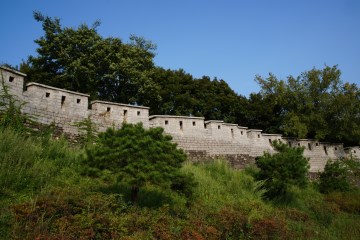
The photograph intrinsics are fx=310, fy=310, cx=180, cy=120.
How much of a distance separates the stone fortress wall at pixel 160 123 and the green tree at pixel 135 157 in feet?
9.00

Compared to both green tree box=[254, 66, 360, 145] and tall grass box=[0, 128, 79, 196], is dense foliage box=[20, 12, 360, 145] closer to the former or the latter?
green tree box=[254, 66, 360, 145]

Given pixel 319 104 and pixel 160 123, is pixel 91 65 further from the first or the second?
pixel 319 104

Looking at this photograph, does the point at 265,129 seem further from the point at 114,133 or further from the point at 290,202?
the point at 114,133

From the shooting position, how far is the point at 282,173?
12672 millimetres

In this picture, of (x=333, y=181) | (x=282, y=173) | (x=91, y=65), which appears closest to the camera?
(x=282, y=173)

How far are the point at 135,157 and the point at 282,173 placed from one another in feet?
24.1

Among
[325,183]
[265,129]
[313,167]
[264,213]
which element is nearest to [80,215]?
[264,213]

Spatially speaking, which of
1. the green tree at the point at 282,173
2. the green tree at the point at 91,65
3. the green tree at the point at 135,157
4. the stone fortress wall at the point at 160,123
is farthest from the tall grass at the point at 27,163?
the green tree at the point at 91,65

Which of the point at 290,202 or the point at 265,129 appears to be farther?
the point at 265,129

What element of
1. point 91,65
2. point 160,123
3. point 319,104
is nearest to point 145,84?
point 91,65

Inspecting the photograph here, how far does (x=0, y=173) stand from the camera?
25.0 ft

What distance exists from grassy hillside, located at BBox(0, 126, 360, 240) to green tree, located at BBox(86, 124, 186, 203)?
0.41 m

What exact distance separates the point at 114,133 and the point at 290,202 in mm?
8906

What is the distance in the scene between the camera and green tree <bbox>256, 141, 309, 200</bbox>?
494 inches
